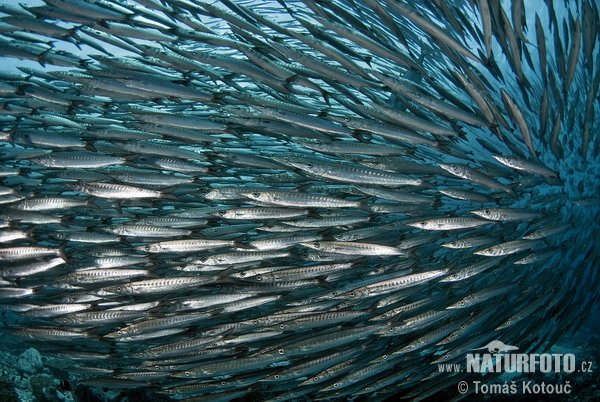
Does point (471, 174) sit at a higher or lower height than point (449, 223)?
→ higher

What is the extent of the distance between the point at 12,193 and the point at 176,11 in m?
2.78

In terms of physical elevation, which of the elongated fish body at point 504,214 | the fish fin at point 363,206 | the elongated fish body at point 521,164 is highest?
the elongated fish body at point 521,164

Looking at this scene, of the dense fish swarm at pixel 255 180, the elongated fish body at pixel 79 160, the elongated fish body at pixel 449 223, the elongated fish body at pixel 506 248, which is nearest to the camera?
the dense fish swarm at pixel 255 180

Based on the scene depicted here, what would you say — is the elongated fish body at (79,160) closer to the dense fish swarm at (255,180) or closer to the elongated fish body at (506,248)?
the dense fish swarm at (255,180)

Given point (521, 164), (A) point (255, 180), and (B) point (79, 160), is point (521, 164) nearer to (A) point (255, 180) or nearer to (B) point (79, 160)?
(A) point (255, 180)

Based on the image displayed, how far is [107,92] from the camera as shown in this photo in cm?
382

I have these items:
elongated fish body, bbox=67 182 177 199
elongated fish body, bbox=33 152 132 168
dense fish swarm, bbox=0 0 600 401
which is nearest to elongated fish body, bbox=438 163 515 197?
dense fish swarm, bbox=0 0 600 401

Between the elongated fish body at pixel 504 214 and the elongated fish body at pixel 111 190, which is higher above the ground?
the elongated fish body at pixel 111 190

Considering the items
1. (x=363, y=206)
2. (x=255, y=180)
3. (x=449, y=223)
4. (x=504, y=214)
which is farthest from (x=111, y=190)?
(x=504, y=214)

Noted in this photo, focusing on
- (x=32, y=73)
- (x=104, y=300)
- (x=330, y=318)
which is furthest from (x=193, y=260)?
(x=32, y=73)

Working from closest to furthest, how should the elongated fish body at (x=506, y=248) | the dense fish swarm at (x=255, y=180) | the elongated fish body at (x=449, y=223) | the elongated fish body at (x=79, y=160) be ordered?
the dense fish swarm at (x=255, y=180), the elongated fish body at (x=79, y=160), the elongated fish body at (x=449, y=223), the elongated fish body at (x=506, y=248)

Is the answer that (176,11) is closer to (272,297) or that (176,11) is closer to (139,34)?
(139,34)

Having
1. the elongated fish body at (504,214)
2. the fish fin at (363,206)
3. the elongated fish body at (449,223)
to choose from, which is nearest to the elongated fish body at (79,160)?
the fish fin at (363,206)

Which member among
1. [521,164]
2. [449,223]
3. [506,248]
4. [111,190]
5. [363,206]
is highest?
[521,164]
